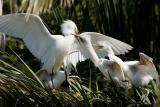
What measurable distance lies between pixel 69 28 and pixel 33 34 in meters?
0.47

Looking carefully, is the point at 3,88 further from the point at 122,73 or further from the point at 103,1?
the point at 103,1

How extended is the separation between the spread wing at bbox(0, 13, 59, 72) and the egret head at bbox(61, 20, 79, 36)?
14 centimetres

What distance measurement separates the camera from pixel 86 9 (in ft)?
28.7

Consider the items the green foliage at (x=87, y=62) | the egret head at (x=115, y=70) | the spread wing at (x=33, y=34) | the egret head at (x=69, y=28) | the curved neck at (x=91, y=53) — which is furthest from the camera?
the egret head at (x=69, y=28)

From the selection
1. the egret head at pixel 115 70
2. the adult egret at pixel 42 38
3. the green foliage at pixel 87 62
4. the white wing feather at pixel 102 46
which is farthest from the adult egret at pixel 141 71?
the adult egret at pixel 42 38

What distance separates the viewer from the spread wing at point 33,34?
25.6 feet

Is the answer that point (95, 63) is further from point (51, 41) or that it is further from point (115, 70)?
point (51, 41)

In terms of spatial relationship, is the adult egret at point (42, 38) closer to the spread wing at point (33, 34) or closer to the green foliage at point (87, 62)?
the spread wing at point (33, 34)

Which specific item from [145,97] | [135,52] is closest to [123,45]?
[135,52]

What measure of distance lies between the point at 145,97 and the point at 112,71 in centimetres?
123

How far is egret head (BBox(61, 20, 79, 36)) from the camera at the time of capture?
26.3 ft

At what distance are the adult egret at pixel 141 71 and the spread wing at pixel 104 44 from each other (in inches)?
29.1

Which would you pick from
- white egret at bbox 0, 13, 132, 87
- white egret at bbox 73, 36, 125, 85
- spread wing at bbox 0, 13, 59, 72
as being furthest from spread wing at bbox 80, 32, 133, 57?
spread wing at bbox 0, 13, 59, 72

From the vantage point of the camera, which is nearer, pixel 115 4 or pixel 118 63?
pixel 118 63
